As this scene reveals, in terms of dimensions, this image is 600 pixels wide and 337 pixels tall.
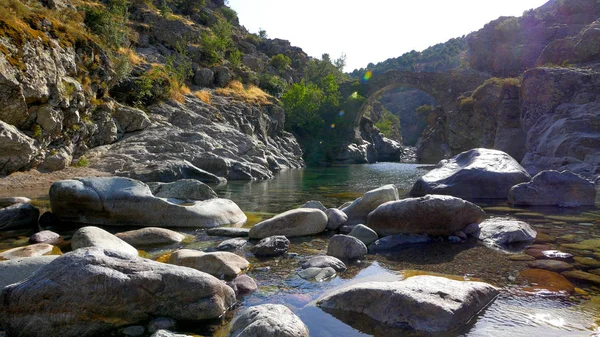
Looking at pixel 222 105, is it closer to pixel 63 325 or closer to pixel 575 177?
pixel 575 177

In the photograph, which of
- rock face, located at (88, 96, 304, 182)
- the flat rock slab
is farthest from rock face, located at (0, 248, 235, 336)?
rock face, located at (88, 96, 304, 182)

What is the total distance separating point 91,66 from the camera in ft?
67.1

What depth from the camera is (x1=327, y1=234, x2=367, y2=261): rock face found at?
19.4ft

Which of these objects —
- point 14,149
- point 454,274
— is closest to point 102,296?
point 454,274

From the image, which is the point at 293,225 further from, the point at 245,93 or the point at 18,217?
the point at 245,93

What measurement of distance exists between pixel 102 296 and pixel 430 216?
5.47 metres

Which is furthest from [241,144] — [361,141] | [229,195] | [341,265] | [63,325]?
[361,141]

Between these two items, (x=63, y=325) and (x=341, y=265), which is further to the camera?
(x=341, y=265)

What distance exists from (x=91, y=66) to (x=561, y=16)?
58358 millimetres

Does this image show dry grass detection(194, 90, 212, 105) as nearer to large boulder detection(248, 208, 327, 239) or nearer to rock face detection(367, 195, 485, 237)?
large boulder detection(248, 208, 327, 239)

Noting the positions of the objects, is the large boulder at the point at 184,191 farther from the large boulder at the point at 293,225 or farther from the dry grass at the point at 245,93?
the dry grass at the point at 245,93

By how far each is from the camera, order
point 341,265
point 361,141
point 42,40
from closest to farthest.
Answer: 1. point 341,265
2. point 42,40
3. point 361,141

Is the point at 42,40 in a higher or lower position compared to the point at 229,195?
higher

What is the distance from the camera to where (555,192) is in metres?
11.0
